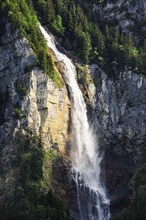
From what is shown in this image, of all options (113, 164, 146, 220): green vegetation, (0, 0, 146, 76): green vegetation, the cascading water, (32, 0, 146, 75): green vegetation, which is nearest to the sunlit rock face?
the cascading water

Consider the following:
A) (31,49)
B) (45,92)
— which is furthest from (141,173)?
(31,49)

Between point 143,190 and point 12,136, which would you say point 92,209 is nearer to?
point 143,190

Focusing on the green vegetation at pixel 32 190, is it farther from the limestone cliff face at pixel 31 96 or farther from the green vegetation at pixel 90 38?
the green vegetation at pixel 90 38

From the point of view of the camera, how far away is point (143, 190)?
211 ft

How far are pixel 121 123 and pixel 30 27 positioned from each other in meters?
22.4

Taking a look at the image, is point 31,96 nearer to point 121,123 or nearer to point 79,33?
point 121,123

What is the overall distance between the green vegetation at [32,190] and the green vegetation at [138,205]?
25.6 ft

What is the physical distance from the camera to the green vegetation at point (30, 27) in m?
77.4

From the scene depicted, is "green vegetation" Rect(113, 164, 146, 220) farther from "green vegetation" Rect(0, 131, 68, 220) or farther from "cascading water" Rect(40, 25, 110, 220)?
"green vegetation" Rect(0, 131, 68, 220)

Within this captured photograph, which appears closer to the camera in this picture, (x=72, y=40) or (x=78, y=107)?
(x=78, y=107)

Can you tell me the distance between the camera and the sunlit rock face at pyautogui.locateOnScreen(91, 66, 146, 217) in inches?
2990

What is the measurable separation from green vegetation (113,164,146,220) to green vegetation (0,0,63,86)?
69.3 feet

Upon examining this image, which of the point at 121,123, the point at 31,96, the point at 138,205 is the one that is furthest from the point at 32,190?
the point at 121,123

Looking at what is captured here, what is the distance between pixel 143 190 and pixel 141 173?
212 inches
